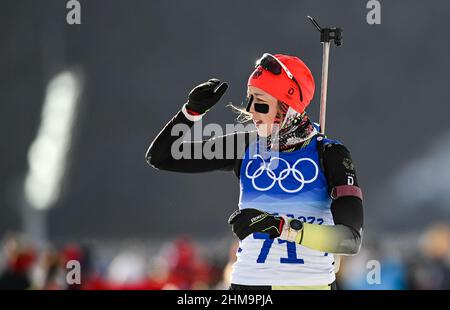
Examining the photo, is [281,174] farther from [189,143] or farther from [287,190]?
[189,143]

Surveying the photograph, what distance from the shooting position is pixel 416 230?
87.1ft

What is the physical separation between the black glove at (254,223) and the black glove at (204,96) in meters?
0.97

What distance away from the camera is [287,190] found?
16.6 ft

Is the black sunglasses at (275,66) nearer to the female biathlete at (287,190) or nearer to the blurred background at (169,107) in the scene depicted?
the female biathlete at (287,190)

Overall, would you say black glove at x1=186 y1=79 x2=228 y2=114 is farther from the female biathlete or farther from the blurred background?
the blurred background

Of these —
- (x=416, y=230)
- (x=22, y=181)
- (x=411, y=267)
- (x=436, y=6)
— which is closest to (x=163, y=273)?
(x=411, y=267)

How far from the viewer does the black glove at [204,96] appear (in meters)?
5.47

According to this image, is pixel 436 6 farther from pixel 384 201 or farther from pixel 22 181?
pixel 22 181

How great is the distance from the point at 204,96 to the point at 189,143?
0.91 ft

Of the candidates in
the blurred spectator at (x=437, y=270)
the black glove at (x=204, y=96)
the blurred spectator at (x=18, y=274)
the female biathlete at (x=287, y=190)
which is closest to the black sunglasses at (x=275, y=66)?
the female biathlete at (x=287, y=190)

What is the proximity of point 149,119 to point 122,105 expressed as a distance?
145cm

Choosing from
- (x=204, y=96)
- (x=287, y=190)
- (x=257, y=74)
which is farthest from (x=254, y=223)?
(x=204, y=96)

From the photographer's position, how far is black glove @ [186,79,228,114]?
17.9 ft
